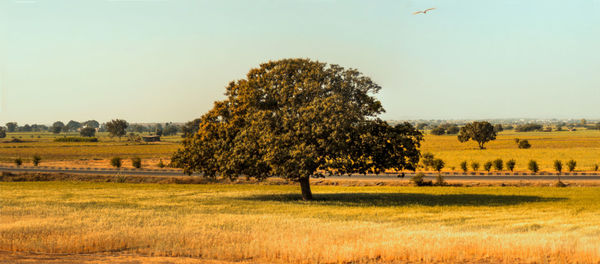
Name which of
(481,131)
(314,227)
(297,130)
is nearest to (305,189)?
(297,130)

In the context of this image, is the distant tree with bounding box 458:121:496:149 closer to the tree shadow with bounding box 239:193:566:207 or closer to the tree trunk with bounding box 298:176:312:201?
the tree shadow with bounding box 239:193:566:207

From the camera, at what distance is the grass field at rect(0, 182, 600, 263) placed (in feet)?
62.7

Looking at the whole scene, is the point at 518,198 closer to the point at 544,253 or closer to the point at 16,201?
the point at 544,253

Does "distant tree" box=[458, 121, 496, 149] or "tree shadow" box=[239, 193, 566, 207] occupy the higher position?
"distant tree" box=[458, 121, 496, 149]

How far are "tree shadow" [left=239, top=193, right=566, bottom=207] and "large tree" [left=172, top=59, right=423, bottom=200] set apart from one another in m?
2.47

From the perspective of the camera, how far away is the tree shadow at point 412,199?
131ft

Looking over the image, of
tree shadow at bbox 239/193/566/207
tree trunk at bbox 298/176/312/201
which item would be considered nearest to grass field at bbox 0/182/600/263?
tree shadow at bbox 239/193/566/207

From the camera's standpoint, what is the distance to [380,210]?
34.9 metres

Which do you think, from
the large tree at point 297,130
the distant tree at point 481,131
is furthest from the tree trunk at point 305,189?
the distant tree at point 481,131

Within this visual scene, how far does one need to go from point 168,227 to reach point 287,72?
18961 millimetres

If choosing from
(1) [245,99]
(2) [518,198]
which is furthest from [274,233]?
(2) [518,198]

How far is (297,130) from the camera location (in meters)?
37.1

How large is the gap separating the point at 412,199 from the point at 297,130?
12.5m

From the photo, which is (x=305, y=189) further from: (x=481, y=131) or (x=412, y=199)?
(x=481, y=131)
